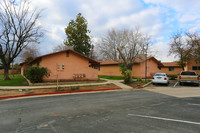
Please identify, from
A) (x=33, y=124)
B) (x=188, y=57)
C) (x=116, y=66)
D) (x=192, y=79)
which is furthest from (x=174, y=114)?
(x=188, y=57)

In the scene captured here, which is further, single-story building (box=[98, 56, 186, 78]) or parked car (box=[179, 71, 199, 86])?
single-story building (box=[98, 56, 186, 78])

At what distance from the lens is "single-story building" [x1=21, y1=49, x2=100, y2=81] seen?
17156 millimetres

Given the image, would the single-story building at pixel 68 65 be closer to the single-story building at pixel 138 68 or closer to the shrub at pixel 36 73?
the shrub at pixel 36 73

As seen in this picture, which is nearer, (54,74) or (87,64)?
(54,74)

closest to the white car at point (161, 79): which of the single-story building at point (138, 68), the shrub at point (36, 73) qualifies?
the single-story building at point (138, 68)

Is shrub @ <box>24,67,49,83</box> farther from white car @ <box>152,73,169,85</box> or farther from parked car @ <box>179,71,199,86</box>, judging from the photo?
parked car @ <box>179,71,199,86</box>

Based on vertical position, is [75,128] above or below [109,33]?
below

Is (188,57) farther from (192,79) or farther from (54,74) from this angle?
(54,74)

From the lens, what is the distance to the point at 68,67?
18344 millimetres

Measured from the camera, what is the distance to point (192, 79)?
51.2 ft

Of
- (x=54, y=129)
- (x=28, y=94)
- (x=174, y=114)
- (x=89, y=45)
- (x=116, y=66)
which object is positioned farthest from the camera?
(x=89, y=45)

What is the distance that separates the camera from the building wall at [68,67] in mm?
17172

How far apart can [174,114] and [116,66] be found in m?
24.5

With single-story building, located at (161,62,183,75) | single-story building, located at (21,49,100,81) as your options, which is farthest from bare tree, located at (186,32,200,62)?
single-story building, located at (21,49,100,81)
